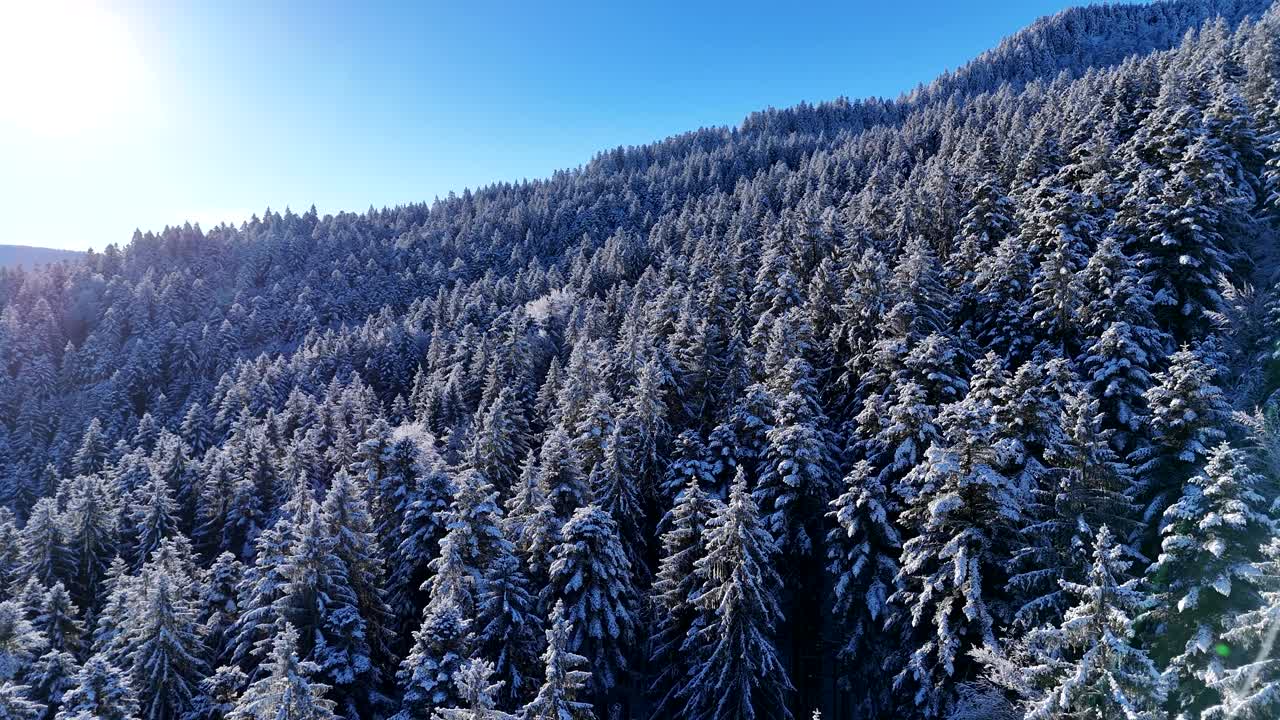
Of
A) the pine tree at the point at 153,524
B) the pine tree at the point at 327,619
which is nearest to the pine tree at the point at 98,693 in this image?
the pine tree at the point at 327,619

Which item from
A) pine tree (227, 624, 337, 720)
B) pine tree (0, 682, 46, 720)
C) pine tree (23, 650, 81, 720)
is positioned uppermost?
pine tree (227, 624, 337, 720)

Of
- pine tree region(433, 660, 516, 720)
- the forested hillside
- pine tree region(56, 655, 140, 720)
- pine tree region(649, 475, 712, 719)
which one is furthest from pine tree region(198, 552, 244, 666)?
pine tree region(433, 660, 516, 720)

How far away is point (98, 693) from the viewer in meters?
20.8

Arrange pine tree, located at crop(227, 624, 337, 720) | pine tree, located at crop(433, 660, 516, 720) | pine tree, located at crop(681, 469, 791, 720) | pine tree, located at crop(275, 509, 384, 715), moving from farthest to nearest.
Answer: pine tree, located at crop(275, 509, 384, 715) < pine tree, located at crop(681, 469, 791, 720) < pine tree, located at crop(227, 624, 337, 720) < pine tree, located at crop(433, 660, 516, 720)

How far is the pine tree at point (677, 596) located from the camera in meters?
27.0

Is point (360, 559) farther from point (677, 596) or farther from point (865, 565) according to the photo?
point (865, 565)

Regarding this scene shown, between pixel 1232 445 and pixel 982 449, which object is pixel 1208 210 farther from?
pixel 982 449

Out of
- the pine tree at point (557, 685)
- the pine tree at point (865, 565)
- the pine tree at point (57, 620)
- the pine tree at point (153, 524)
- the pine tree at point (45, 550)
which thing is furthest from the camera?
the pine tree at point (153, 524)

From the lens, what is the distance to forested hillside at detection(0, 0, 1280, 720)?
1680cm

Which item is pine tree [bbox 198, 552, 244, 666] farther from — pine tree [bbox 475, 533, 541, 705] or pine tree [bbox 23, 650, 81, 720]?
pine tree [bbox 475, 533, 541, 705]

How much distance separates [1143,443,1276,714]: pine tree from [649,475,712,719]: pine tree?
632 inches

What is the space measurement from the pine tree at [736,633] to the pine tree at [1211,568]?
1305 centimetres

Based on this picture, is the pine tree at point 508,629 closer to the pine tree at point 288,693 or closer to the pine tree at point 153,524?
the pine tree at point 288,693

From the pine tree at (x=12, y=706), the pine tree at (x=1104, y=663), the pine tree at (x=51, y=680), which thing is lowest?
the pine tree at (x=51, y=680)
